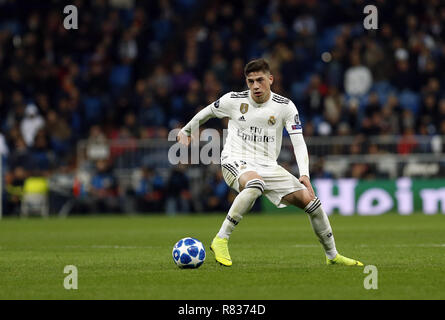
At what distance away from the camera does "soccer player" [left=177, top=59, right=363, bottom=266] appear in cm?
981

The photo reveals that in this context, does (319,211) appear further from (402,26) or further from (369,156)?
(402,26)

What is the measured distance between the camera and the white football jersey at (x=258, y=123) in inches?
396

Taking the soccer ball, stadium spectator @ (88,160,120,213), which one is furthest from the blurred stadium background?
the soccer ball

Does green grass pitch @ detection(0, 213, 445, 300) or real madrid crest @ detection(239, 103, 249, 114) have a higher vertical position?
real madrid crest @ detection(239, 103, 249, 114)

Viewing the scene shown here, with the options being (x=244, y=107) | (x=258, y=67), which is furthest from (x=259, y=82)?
(x=244, y=107)

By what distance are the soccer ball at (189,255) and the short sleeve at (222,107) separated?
151 cm

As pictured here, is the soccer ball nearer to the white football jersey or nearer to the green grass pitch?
the green grass pitch

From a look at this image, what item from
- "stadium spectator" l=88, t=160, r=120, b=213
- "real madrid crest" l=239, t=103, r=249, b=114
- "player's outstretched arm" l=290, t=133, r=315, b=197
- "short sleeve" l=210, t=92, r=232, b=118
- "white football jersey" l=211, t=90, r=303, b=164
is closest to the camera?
"player's outstretched arm" l=290, t=133, r=315, b=197

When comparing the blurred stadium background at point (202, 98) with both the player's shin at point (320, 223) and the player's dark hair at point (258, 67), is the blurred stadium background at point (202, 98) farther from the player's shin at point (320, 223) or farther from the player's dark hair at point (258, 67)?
the player's dark hair at point (258, 67)

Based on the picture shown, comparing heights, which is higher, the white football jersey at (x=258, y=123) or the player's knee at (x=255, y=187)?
the white football jersey at (x=258, y=123)

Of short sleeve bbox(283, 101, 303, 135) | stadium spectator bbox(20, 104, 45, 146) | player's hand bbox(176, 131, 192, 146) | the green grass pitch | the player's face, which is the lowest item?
the green grass pitch

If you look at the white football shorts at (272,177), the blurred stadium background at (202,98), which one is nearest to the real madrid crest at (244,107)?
the white football shorts at (272,177)

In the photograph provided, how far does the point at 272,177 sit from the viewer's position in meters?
9.96
